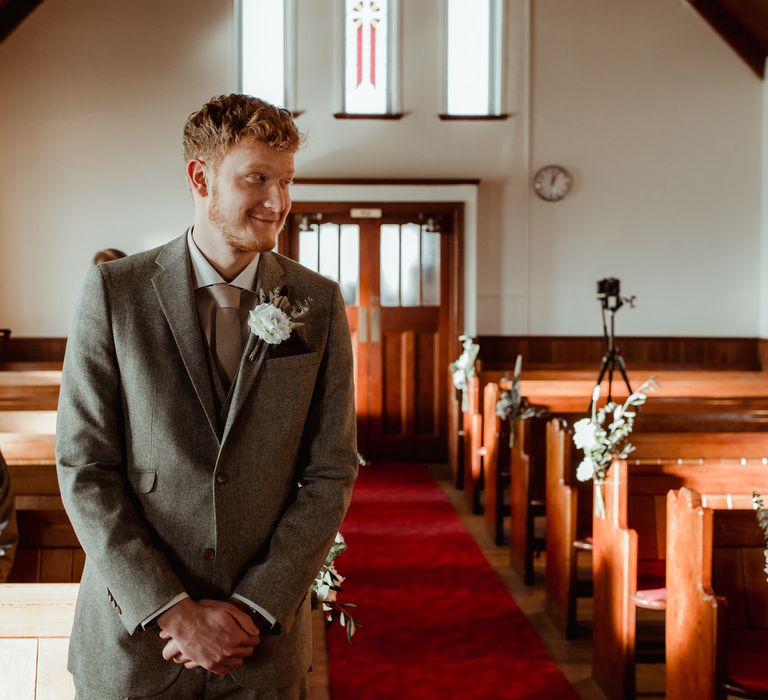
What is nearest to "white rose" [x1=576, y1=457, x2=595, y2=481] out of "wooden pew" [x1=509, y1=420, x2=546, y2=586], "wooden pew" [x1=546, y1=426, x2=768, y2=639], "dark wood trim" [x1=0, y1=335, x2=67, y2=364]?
"wooden pew" [x1=546, y1=426, x2=768, y2=639]

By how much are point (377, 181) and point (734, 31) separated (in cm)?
349

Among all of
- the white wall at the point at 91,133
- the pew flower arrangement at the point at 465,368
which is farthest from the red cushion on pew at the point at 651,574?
the white wall at the point at 91,133

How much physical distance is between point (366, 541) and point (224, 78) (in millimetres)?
4488

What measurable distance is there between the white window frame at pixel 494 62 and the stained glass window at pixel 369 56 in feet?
1.51

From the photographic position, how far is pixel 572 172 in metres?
7.77

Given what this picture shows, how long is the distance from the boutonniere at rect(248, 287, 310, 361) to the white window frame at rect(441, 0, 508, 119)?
260 inches

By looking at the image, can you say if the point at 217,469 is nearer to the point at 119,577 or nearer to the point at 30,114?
the point at 119,577

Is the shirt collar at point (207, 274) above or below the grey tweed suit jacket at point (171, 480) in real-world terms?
above

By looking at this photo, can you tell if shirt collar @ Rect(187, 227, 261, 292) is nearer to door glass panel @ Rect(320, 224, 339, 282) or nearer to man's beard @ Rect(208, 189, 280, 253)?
man's beard @ Rect(208, 189, 280, 253)

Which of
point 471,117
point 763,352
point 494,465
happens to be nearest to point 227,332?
point 494,465

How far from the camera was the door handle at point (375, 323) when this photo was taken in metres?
7.71

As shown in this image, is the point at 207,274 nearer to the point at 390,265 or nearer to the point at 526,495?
the point at 526,495

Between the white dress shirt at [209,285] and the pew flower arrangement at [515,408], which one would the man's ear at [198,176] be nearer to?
the white dress shirt at [209,285]

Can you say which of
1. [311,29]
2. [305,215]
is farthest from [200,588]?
[311,29]
